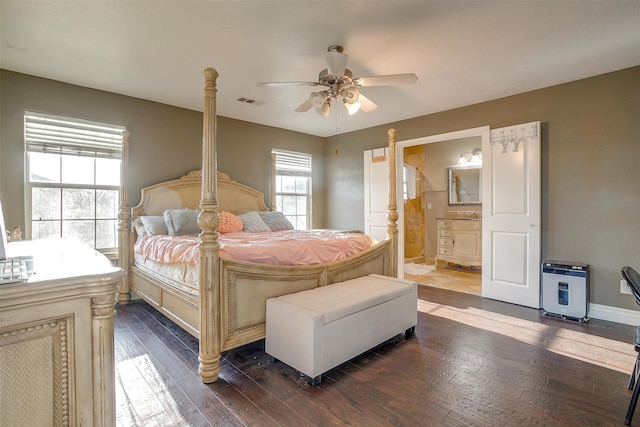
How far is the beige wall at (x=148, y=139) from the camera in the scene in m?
3.17

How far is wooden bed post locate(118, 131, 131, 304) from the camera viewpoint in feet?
12.2

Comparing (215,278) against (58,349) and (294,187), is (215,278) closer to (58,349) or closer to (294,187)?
(58,349)

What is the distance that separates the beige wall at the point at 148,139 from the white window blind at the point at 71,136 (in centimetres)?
8

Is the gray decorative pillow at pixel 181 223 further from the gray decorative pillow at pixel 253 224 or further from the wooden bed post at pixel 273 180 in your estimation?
the wooden bed post at pixel 273 180

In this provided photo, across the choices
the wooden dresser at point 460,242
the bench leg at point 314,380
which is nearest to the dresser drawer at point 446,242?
the wooden dresser at point 460,242

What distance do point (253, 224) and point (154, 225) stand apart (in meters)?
1.19

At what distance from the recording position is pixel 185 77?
3297mm

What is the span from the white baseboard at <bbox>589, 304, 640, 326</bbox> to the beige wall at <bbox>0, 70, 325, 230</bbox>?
13.7ft

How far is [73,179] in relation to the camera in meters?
3.60

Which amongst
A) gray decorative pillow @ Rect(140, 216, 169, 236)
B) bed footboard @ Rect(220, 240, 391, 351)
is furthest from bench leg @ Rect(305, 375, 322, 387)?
gray decorative pillow @ Rect(140, 216, 169, 236)

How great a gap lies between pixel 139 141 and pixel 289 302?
3129 mm

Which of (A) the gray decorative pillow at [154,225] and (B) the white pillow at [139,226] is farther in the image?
(B) the white pillow at [139,226]

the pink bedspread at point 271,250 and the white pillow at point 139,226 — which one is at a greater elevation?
the white pillow at point 139,226

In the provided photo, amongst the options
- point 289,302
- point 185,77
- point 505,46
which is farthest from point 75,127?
point 505,46
